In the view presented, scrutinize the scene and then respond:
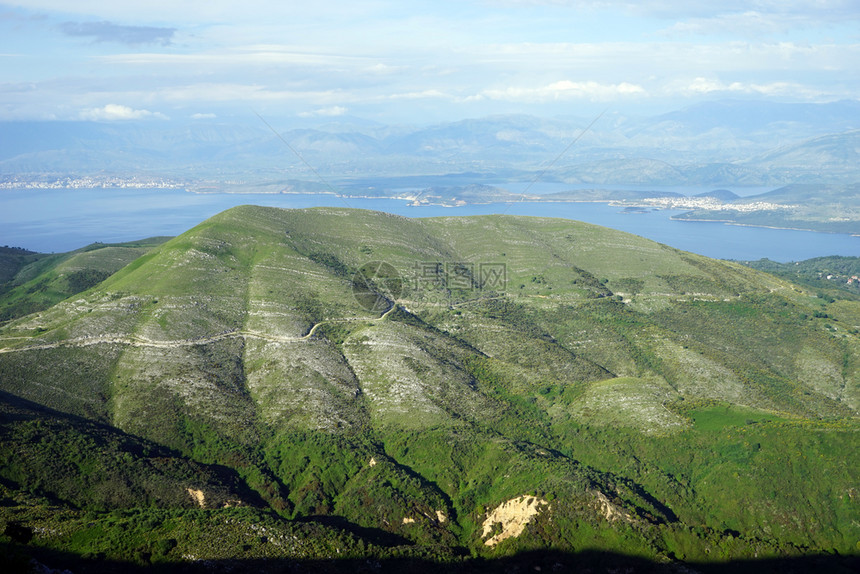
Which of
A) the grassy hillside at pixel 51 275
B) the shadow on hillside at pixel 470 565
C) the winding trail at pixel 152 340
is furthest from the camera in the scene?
the grassy hillside at pixel 51 275

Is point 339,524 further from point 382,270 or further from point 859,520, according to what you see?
point 382,270

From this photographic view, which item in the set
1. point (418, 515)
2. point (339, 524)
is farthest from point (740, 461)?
point (339, 524)

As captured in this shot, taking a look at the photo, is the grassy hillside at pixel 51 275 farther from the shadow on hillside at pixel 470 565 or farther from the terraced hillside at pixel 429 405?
the shadow on hillside at pixel 470 565

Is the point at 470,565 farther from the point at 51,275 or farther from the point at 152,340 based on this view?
the point at 51,275

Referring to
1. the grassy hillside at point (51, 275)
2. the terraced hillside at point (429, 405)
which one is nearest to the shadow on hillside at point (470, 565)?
the terraced hillside at point (429, 405)

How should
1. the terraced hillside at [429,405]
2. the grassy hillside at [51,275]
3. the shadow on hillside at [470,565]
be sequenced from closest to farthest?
the shadow on hillside at [470,565] → the terraced hillside at [429,405] → the grassy hillside at [51,275]

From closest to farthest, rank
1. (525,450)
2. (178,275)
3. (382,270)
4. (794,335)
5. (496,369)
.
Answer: (525,450) < (496,369) < (178,275) < (794,335) < (382,270)
